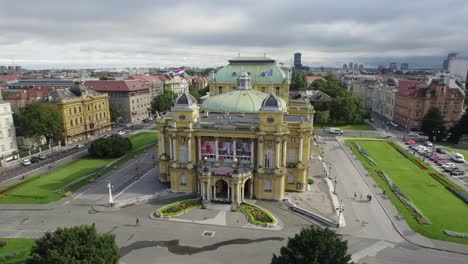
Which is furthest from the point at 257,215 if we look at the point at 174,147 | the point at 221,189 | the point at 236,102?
the point at 236,102

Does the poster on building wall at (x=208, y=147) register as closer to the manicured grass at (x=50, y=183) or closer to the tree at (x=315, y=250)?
the manicured grass at (x=50, y=183)

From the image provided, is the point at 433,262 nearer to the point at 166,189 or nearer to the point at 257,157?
the point at 257,157

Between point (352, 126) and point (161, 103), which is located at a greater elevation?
point (161, 103)

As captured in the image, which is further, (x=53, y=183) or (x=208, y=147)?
(x=53, y=183)

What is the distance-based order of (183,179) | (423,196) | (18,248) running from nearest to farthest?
1. (18,248)
2. (423,196)
3. (183,179)

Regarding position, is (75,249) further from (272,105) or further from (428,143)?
(428,143)

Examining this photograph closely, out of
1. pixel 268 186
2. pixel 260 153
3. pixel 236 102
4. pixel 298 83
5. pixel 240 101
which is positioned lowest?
pixel 268 186

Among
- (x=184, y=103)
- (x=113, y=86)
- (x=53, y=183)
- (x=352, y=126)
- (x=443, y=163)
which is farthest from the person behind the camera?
(x=113, y=86)

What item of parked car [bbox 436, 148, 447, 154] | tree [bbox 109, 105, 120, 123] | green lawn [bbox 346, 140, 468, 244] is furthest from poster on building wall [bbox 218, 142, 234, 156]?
tree [bbox 109, 105, 120, 123]

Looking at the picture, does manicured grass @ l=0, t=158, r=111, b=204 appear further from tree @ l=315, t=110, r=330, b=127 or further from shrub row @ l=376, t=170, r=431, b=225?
tree @ l=315, t=110, r=330, b=127
